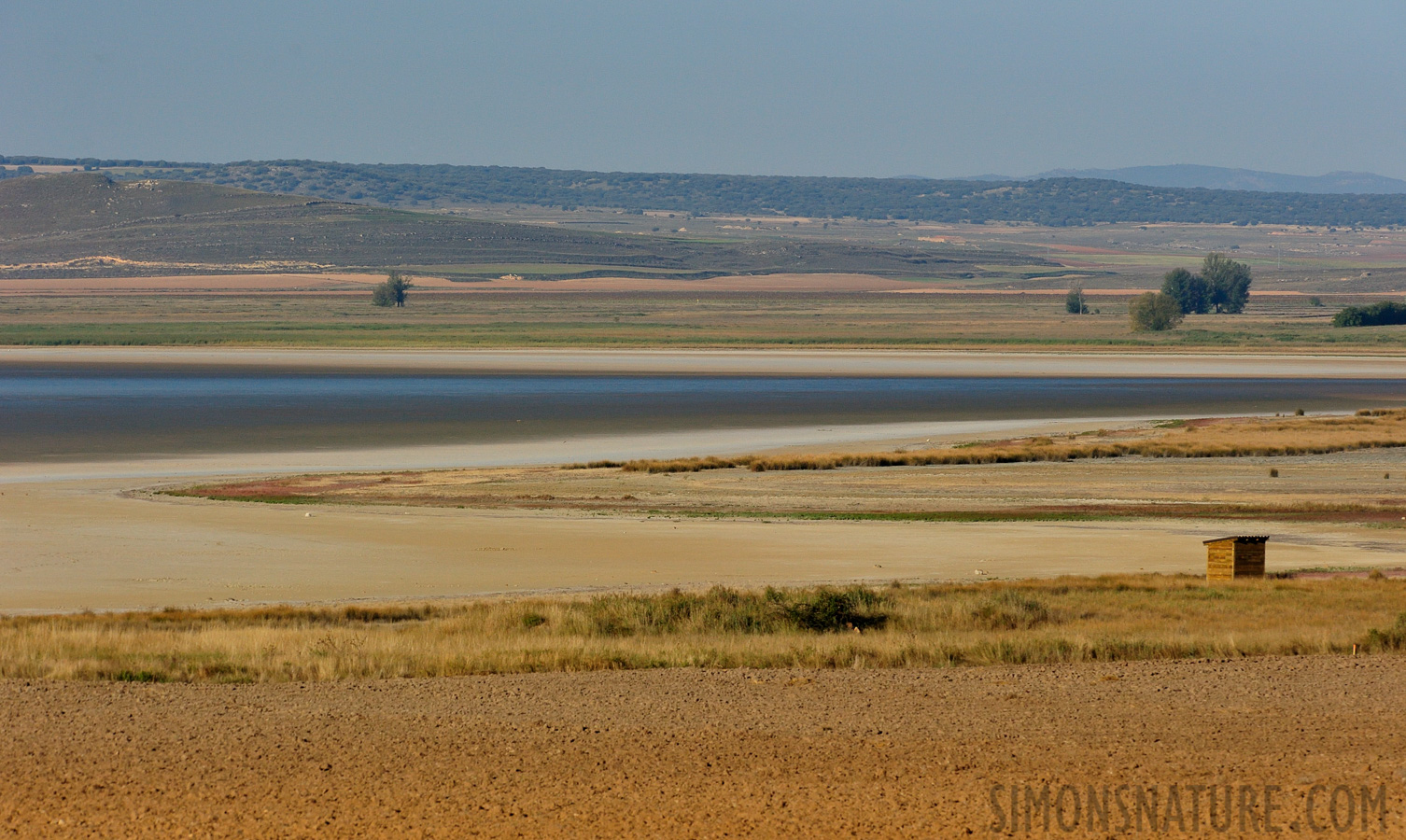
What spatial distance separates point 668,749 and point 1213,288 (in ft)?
485

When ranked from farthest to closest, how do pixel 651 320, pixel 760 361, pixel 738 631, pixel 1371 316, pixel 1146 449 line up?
pixel 651 320
pixel 1371 316
pixel 760 361
pixel 1146 449
pixel 738 631

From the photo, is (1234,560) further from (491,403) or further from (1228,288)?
(1228,288)

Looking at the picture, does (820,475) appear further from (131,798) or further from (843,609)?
(131,798)

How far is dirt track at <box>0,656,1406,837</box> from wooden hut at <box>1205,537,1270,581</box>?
8831 millimetres

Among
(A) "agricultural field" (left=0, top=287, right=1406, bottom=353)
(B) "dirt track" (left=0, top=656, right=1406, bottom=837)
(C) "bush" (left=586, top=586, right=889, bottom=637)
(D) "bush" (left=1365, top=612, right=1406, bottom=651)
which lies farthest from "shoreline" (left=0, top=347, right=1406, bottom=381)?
(B) "dirt track" (left=0, top=656, right=1406, bottom=837)

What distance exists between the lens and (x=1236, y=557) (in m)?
21.5

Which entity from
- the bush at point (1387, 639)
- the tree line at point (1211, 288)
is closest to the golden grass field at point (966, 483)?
the bush at point (1387, 639)

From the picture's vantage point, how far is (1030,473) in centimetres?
4047

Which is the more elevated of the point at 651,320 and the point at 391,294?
the point at 391,294

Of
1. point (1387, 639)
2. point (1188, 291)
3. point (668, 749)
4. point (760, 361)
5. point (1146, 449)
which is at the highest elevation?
point (668, 749)

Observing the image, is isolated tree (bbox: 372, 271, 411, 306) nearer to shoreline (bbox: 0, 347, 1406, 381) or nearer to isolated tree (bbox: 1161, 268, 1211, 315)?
shoreline (bbox: 0, 347, 1406, 381)

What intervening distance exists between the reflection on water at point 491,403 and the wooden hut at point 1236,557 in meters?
31.8

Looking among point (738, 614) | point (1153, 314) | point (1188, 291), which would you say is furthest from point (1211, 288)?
point (738, 614)

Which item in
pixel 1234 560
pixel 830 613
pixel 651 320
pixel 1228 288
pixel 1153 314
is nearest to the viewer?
pixel 830 613
